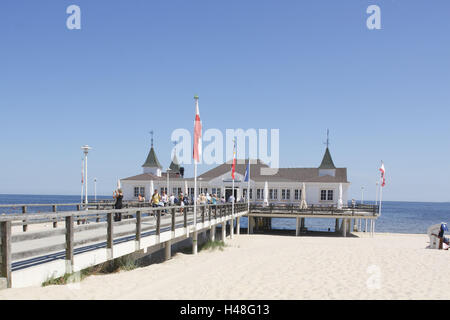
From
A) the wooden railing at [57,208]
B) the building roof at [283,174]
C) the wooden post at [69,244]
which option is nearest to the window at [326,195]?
the building roof at [283,174]

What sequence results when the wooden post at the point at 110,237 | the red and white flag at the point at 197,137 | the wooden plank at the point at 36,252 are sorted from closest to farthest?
1. the wooden plank at the point at 36,252
2. the wooden post at the point at 110,237
3. the red and white flag at the point at 197,137

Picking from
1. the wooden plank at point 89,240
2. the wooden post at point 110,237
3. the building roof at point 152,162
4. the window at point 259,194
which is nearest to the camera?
the wooden plank at point 89,240

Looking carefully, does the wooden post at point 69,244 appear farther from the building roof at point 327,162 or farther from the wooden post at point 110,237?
the building roof at point 327,162

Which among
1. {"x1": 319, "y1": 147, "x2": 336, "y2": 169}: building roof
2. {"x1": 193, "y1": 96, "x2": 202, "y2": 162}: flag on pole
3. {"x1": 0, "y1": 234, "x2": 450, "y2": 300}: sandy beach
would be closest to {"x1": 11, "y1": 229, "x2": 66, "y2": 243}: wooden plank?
{"x1": 0, "y1": 234, "x2": 450, "y2": 300}: sandy beach

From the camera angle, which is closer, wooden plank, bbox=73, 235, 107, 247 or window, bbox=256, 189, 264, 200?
wooden plank, bbox=73, 235, 107, 247

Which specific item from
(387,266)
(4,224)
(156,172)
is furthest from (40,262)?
(156,172)

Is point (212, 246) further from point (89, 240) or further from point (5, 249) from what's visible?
point (5, 249)

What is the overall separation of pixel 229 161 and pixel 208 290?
38315 mm

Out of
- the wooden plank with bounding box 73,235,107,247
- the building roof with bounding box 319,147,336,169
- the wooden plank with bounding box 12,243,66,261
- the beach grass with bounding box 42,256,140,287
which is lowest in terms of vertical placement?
the beach grass with bounding box 42,256,140,287

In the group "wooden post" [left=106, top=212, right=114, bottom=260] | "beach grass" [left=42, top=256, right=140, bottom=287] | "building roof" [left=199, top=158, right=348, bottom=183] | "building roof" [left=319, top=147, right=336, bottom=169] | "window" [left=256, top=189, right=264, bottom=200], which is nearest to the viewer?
"beach grass" [left=42, top=256, right=140, bottom=287]

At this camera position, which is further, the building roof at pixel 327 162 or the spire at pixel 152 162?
the spire at pixel 152 162

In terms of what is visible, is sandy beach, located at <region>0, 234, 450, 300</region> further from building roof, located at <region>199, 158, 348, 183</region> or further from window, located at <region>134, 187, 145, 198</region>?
window, located at <region>134, 187, 145, 198</region>
